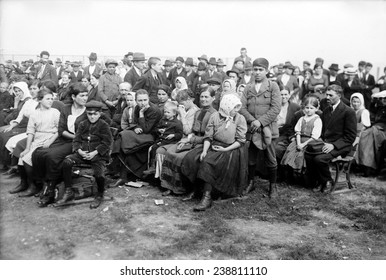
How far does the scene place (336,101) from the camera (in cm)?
610

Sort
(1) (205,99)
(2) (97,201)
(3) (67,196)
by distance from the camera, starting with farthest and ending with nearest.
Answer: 1. (1) (205,99)
2. (2) (97,201)
3. (3) (67,196)

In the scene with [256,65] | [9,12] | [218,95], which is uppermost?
[9,12]

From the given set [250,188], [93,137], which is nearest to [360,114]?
[250,188]

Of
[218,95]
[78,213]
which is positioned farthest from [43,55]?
[78,213]

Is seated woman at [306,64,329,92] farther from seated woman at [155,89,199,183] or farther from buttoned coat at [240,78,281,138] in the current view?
seated woman at [155,89,199,183]

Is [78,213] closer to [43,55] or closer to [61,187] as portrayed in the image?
[61,187]

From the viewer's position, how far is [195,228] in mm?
4578

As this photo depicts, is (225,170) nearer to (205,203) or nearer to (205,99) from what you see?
(205,203)

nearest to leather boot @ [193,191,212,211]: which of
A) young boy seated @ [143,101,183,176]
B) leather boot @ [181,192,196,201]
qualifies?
leather boot @ [181,192,196,201]

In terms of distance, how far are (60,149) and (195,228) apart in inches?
87.8

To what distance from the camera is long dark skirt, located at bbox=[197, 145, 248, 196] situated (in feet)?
17.2

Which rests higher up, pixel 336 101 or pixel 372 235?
pixel 336 101
